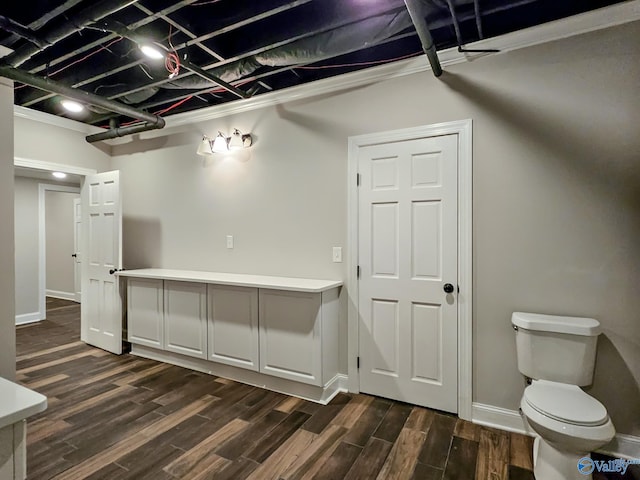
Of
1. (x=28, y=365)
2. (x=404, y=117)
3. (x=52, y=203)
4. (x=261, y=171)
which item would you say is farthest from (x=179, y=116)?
(x=52, y=203)

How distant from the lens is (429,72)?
2564 millimetres

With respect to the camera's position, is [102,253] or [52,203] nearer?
[102,253]

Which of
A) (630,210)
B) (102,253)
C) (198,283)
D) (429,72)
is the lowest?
(198,283)

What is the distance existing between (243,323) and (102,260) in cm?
217

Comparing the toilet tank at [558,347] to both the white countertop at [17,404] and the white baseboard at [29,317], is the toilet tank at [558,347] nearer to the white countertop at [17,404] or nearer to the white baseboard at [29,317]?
the white countertop at [17,404]

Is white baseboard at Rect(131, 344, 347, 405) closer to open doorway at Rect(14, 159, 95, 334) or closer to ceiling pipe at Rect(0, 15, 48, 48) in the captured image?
open doorway at Rect(14, 159, 95, 334)

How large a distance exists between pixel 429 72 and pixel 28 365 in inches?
182

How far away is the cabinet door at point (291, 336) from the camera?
268 centimetres

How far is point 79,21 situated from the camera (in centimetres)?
204

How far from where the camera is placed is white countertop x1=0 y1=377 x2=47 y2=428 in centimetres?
101

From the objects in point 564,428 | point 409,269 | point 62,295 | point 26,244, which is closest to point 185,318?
point 409,269

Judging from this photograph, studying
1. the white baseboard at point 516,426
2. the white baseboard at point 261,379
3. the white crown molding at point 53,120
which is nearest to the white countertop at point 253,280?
the white baseboard at point 261,379

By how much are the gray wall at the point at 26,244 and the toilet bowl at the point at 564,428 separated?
21.1 feet

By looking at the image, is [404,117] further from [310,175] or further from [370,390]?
[370,390]
